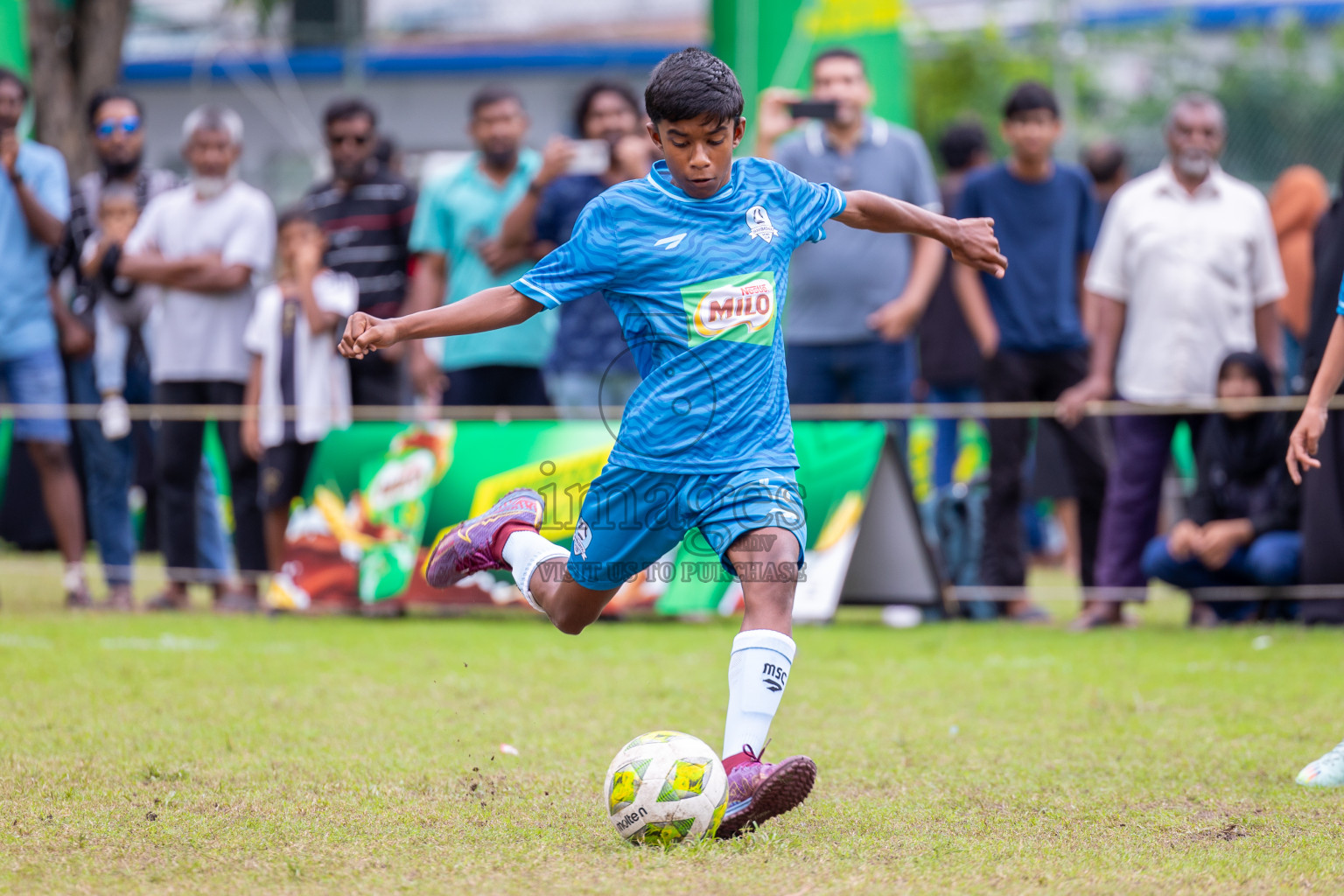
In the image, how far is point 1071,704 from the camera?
6160mm

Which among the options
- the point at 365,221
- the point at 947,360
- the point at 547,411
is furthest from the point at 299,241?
the point at 947,360

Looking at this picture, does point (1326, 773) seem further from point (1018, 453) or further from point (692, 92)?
point (1018, 453)

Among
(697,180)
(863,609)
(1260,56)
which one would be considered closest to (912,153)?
(863,609)

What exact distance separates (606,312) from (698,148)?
16.2 ft

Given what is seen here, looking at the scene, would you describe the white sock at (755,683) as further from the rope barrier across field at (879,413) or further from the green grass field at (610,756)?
the rope barrier across field at (879,413)

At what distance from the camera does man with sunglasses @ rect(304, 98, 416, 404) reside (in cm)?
938

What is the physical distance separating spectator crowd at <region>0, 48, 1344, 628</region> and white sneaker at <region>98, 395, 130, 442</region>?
0.02m

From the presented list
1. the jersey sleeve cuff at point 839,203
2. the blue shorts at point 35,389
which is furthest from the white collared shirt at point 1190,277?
the blue shorts at point 35,389

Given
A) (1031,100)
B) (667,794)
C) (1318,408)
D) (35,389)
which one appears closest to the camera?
(667,794)

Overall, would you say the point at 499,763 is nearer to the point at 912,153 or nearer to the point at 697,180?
the point at 697,180

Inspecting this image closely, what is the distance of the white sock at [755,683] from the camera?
421 cm

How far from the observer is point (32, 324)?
9141 mm

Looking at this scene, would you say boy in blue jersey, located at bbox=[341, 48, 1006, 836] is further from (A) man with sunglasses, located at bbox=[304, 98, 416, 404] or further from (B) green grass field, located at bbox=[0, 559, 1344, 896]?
(A) man with sunglasses, located at bbox=[304, 98, 416, 404]

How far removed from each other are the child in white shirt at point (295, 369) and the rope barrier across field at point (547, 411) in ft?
0.28
